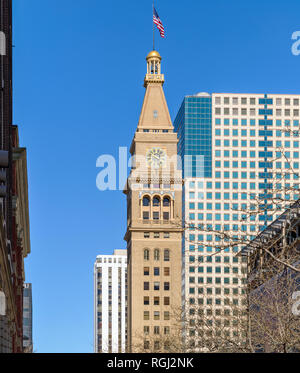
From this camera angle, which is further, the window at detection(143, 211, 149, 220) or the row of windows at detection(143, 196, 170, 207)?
the row of windows at detection(143, 196, 170, 207)

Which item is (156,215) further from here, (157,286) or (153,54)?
(153,54)

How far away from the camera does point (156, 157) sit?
177 metres

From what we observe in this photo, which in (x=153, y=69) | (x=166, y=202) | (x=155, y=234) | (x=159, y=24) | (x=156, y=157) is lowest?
(x=155, y=234)

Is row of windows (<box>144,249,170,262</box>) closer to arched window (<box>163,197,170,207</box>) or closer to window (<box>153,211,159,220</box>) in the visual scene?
window (<box>153,211,159,220</box>)

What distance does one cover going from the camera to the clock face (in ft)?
581

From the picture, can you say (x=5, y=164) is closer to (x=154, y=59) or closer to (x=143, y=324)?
(x=143, y=324)

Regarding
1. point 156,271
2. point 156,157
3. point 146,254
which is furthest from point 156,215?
point 156,271

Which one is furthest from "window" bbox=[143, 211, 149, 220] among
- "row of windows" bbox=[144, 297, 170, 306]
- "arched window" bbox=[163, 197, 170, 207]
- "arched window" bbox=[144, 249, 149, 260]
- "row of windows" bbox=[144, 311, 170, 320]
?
"row of windows" bbox=[144, 311, 170, 320]

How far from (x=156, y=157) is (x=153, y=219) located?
14437mm

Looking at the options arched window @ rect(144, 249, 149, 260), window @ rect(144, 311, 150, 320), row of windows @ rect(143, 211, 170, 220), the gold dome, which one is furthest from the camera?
the gold dome

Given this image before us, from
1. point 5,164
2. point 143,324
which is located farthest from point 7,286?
point 143,324
